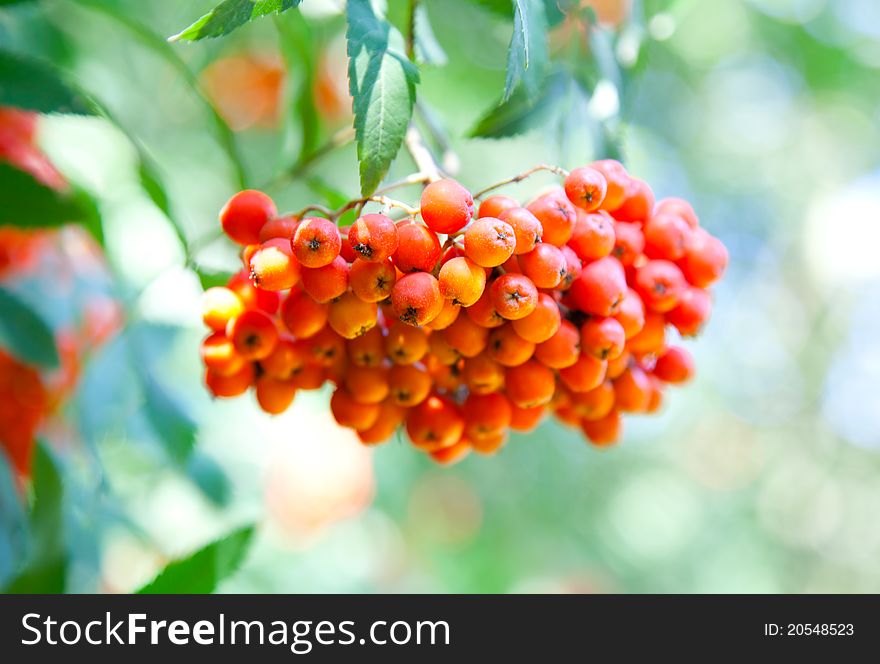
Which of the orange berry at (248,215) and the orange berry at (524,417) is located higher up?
Answer: the orange berry at (248,215)

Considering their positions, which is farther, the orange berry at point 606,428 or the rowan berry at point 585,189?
the orange berry at point 606,428

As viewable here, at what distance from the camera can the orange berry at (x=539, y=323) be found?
1228 millimetres

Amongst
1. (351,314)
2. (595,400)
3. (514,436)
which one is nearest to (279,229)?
(351,314)

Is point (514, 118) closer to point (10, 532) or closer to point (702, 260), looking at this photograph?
point (702, 260)

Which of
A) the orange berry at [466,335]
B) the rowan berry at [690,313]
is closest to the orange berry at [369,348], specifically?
the orange berry at [466,335]

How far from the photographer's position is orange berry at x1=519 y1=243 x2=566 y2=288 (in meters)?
1.21

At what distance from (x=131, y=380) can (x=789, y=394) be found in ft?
16.6

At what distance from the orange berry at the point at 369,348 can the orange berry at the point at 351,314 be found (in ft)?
0.28

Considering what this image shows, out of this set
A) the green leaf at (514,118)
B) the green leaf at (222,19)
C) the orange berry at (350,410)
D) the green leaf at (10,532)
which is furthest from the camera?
the green leaf at (10,532)

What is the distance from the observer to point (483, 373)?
1.33 m

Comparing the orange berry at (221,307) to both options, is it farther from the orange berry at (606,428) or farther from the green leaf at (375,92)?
the orange berry at (606,428)

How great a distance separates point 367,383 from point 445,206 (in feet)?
1.16

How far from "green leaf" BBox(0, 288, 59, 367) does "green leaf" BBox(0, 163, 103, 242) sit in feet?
0.87

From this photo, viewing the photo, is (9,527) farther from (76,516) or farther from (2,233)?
(2,233)
